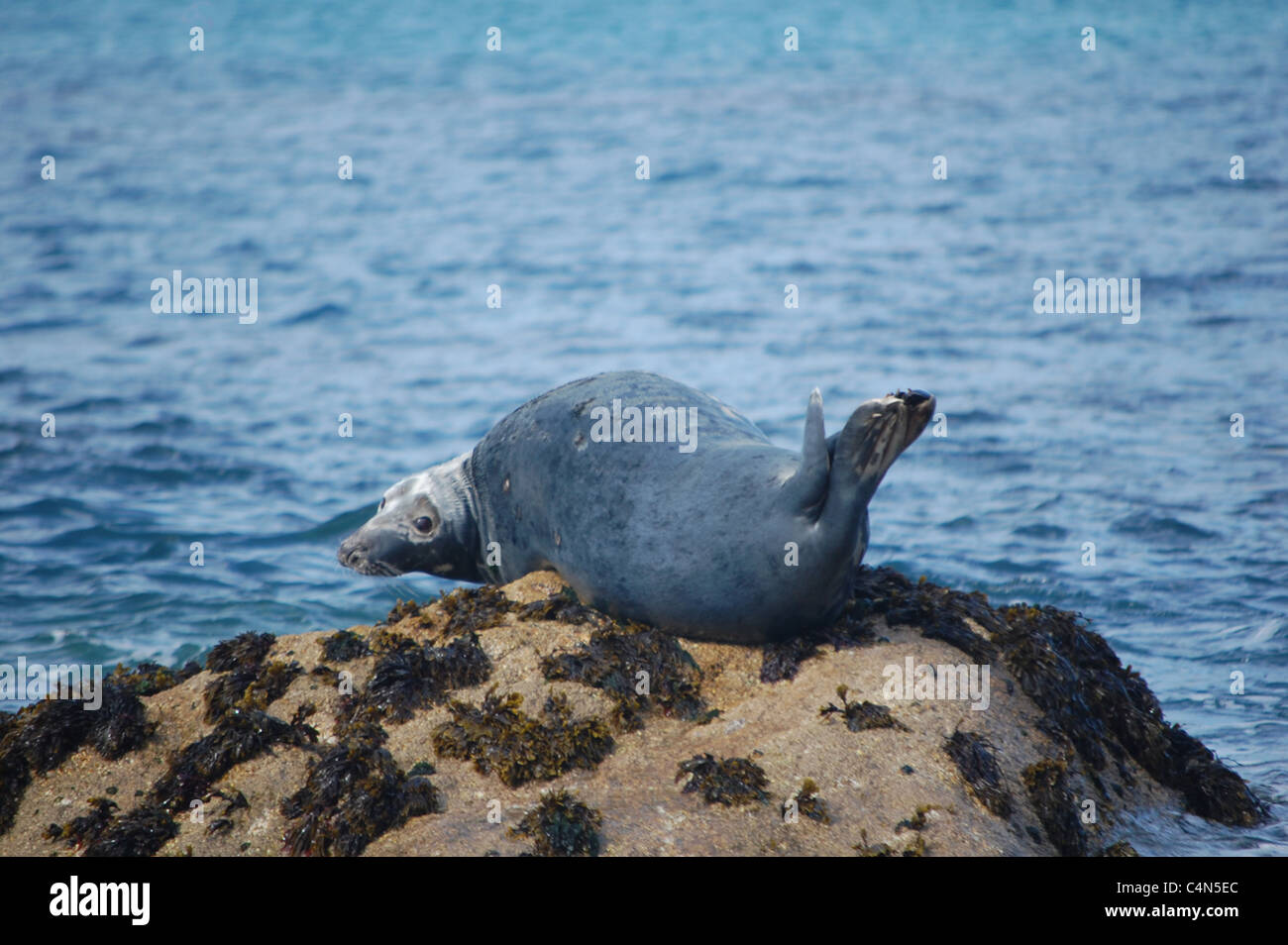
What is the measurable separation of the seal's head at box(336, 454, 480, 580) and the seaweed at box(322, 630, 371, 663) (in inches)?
59.3

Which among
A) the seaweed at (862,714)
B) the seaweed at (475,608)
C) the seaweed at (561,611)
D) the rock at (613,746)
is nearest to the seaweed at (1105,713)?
the rock at (613,746)

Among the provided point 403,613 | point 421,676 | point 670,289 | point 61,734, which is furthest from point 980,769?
point 670,289

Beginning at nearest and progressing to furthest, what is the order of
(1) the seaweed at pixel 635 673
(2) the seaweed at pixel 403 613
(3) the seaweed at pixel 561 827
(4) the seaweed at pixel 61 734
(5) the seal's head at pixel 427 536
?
(3) the seaweed at pixel 561 827
(4) the seaweed at pixel 61 734
(1) the seaweed at pixel 635 673
(2) the seaweed at pixel 403 613
(5) the seal's head at pixel 427 536

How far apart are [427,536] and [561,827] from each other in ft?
11.1

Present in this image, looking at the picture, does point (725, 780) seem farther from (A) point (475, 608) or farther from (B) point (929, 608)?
(A) point (475, 608)

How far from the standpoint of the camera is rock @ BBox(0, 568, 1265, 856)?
227 inches

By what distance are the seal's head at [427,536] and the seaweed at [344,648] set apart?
4.94ft

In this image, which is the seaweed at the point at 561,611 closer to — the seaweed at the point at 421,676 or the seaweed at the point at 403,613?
the seaweed at the point at 421,676

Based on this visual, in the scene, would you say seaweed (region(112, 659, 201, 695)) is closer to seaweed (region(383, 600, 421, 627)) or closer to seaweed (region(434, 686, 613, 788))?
seaweed (region(383, 600, 421, 627))

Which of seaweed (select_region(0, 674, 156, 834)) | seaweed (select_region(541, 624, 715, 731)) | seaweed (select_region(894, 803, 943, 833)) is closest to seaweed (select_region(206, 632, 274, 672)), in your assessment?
seaweed (select_region(0, 674, 156, 834))

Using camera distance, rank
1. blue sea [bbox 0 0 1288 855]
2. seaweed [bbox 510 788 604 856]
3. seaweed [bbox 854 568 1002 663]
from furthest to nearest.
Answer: blue sea [bbox 0 0 1288 855] < seaweed [bbox 854 568 1002 663] < seaweed [bbox 510 788 604 856]

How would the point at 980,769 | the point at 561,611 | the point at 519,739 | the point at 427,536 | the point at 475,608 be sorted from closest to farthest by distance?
the point at 980,769 < the point at 519,739 < the point at 561,611 < the point at 475,608 < the point at 427,536

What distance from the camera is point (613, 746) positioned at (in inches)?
248

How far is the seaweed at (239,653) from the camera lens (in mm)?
7121
